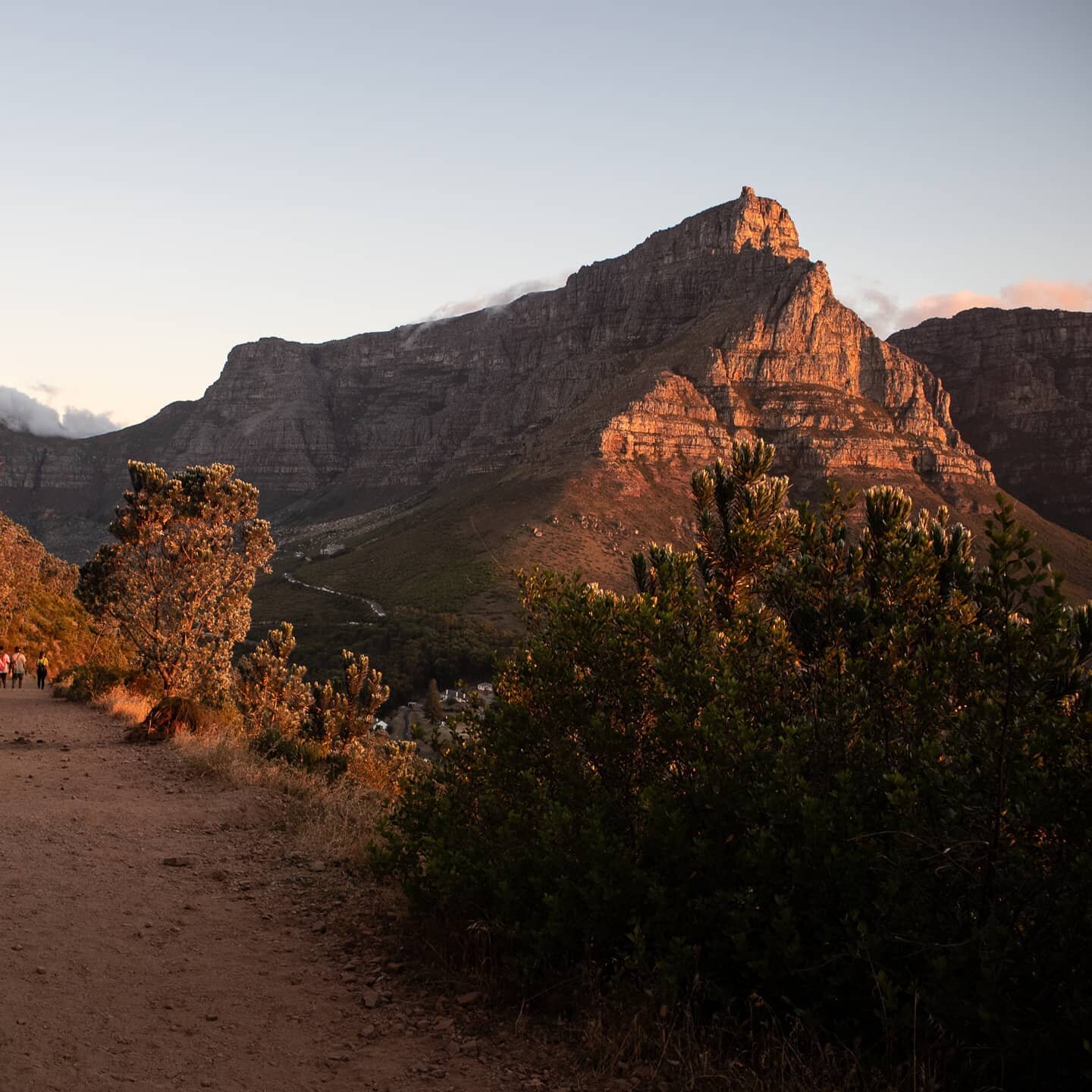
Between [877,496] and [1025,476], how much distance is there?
6569 inches

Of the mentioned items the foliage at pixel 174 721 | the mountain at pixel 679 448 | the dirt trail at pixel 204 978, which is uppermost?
the mountain at pixel 679 448

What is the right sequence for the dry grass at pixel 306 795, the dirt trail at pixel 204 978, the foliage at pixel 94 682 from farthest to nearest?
the foliage at pixel 94 682, the dry grass at pixel 306 795, the dirt trail at pixel 204 978

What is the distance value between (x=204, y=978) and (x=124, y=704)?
49.8 ft

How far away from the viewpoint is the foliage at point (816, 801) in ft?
14.0

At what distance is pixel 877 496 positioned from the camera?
8930mm

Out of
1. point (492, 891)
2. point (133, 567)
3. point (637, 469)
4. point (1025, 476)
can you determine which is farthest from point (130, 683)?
point (1025, 476)

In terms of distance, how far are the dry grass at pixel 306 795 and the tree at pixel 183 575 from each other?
4.71m

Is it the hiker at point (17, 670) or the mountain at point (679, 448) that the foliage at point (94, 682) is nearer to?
the hiker at point (17, 670)

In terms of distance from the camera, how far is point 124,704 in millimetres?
19219

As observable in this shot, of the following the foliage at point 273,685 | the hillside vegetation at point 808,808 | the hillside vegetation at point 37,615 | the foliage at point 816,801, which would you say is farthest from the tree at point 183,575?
the foliage at point 816,801

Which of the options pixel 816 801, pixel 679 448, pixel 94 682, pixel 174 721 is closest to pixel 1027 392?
pixel 679 448

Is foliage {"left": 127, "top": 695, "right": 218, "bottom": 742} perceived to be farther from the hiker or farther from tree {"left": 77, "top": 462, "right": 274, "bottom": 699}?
the hiker

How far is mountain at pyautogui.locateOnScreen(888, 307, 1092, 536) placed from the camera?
14888 cm

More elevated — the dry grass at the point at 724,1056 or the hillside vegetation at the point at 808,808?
the hillside vegetation at the point at 808,808
